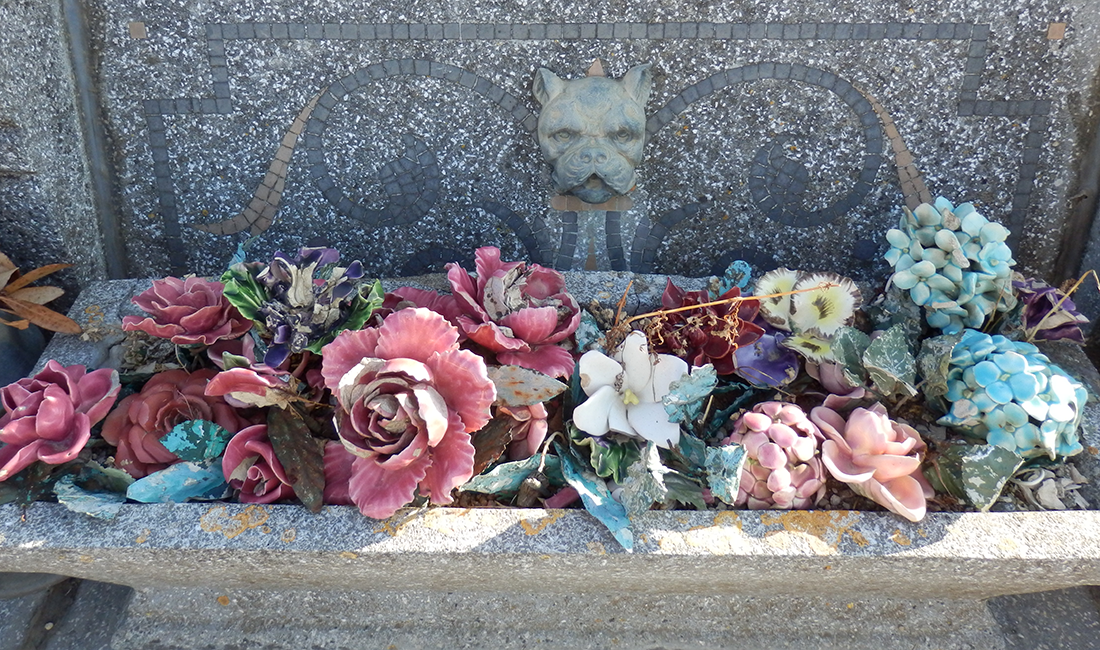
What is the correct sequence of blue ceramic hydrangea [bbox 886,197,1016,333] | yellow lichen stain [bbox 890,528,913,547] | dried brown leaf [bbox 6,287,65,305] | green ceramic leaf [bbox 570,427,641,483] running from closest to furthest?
yellow lichen stain [bbox 890,528,913,547]
green ceramic leaf [bbox 570,427,641,483]
blue ceramic hydrangea [bbox 886,197,1016,333]
dried brown leaf [bbox 6,287,65,305]

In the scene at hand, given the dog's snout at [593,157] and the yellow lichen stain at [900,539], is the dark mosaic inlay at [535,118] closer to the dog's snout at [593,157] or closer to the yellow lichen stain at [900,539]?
the dog's snout at [593,157]

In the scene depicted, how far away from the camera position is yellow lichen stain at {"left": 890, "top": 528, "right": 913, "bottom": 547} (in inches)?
50.8

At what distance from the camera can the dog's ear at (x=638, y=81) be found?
180 centimetres

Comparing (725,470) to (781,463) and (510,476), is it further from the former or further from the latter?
(510,476)

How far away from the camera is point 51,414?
4.42 ft

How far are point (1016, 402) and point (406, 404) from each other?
3.83 ft

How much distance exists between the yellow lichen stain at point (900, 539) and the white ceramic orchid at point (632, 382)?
1.46 feet

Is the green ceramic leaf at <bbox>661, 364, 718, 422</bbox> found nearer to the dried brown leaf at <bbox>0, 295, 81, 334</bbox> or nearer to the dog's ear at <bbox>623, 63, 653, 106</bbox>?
the dog's ear at <bbox>623, 63, 653, 106</bbox>

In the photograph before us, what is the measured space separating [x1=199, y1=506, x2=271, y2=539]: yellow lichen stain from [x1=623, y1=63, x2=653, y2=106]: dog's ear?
1.28m

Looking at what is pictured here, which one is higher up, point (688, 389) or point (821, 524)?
point (688, 389)

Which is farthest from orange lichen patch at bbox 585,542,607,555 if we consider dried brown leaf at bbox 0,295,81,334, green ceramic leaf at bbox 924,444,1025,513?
dried brown leaf at bbox 0,295,81,334

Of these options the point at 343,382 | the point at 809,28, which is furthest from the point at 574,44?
the point at 343,382

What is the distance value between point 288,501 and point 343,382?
36 cm

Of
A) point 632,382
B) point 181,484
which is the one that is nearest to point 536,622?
point 632,382
